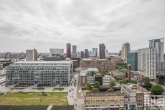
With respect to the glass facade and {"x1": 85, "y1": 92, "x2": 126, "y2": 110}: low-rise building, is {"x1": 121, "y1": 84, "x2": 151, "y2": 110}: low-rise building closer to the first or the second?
{"x1": 85, "y1": 92, "x2": 126, "y2": 110}: low-rise building

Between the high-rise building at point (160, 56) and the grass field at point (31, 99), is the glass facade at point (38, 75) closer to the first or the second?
the grass field at point (31, 99)

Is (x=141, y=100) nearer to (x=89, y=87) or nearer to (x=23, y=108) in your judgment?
(x=89, y=87)

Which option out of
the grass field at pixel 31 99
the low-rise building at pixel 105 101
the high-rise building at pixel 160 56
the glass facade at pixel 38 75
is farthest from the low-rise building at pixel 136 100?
the high-rise building at pixel 160 56

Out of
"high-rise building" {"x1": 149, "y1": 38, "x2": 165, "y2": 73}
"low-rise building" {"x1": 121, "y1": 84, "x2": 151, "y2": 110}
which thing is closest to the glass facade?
"low-rise building" {"x1": 121, "y1": 84, "x2": 151, "y2": 110}

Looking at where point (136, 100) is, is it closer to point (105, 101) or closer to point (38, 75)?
point (105, 101)

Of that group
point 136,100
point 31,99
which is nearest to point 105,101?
point 136,100
